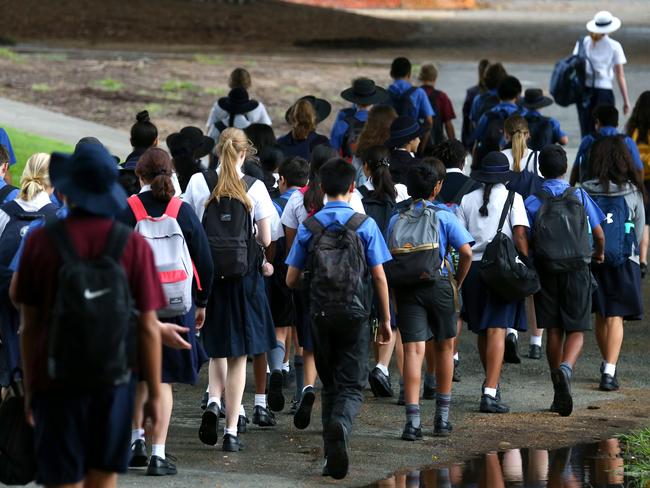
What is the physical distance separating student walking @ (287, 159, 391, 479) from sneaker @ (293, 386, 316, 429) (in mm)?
764

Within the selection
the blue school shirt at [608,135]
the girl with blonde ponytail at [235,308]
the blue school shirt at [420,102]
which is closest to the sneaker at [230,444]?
the girl with blonde ponytail at [235,308]

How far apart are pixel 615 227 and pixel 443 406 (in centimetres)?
215

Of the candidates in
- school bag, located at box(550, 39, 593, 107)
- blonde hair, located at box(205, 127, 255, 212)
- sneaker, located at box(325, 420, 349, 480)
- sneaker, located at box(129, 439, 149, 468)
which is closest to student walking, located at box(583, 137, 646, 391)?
blonde hair, located at box(205, 127, 255, 212)

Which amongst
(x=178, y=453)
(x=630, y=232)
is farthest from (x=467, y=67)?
(x=178, y=453)

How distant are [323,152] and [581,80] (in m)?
7.61

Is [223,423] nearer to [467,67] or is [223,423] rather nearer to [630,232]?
[630,232]

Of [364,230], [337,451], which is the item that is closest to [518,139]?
[364,230]

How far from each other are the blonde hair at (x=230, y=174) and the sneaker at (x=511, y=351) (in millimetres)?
3271

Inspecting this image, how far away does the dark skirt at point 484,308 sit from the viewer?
9.28 meters

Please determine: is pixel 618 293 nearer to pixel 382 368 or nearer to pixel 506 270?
pixel 506 270

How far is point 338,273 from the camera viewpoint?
290 inches

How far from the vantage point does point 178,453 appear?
808 centimetres

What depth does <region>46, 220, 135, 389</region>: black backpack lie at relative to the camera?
5078 mm

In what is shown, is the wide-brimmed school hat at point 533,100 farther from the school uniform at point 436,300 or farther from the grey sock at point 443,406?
the grey sock at point 443,406
